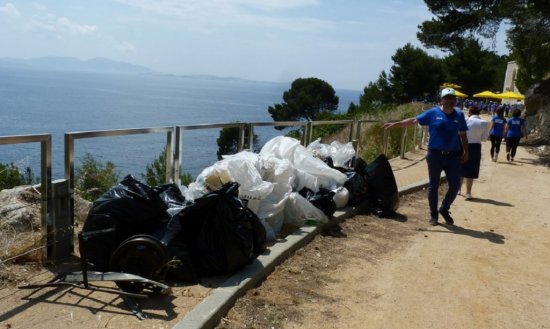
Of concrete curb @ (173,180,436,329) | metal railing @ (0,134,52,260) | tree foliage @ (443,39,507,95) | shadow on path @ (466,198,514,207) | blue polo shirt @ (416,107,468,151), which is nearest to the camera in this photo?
concrete curb @ (173,180,436,329)

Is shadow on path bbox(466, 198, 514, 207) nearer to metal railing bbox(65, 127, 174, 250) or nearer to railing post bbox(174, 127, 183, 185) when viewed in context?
railing post bbox(174, 127, 183, 185)

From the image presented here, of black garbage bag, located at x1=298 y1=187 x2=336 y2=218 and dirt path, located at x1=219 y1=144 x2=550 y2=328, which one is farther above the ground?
black garbage bag, located at x1=298 y1=187 x2=336 y2=218

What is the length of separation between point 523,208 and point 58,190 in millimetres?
7674

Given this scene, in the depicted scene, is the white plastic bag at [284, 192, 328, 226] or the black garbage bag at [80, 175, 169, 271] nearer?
the black garbage bag at [80, 175, 169, 271]

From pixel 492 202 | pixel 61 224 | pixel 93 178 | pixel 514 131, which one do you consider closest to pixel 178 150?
pixel 93 178

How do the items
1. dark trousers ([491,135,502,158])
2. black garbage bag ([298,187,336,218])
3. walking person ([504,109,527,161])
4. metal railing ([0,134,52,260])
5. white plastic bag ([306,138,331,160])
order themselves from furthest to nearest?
walking person ([504,109,527,161]) → dark trousers ([491,135,502,158]) → white plastic bag ([306,138,331,160]) → black garbage bag ([298,187,336,218]) → metal railing ([0,134,52,260])

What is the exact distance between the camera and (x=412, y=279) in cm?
523

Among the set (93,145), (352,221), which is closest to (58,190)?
(93,145)

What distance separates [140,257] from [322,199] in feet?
9.85

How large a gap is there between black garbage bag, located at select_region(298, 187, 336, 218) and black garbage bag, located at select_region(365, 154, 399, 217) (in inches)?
43.6

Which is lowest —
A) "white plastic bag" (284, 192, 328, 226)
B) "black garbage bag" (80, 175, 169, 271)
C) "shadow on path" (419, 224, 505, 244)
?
"shadow on path" (419, 224, 505, 244)

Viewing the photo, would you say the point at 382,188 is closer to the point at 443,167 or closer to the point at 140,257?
the point at 443,167

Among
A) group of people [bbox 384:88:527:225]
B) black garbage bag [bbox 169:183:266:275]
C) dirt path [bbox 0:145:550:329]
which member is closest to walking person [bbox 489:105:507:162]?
dirt path [bbox 0:145:550:329]

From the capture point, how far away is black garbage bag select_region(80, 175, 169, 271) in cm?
448
